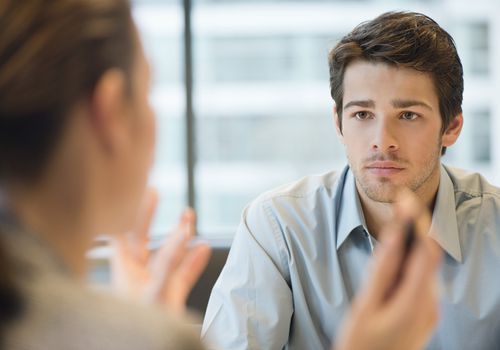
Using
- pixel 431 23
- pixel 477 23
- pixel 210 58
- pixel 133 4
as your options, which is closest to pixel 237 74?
pixel 210 58

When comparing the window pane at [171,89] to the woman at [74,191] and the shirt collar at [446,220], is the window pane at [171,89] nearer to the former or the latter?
the shirt collar at [446,220]

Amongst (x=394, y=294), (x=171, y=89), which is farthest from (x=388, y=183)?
(x=171, y=89)

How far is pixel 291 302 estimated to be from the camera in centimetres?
169

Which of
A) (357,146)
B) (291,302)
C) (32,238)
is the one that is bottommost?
(291,302)

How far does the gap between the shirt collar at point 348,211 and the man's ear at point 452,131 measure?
0.93 ft

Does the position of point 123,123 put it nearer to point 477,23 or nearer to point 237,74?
point 237,74

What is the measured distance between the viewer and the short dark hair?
1751 millimetres

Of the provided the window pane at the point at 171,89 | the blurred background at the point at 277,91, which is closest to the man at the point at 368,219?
the window pane at the point at 171,89

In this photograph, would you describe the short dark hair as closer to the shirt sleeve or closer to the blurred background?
the shirt sleeve

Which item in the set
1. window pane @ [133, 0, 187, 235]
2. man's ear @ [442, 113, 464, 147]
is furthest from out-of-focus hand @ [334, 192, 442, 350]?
window pane @ [133, 0, 187, 235]

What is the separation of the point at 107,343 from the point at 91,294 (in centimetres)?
5

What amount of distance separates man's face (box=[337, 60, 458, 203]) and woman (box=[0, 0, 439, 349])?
102 centimetres

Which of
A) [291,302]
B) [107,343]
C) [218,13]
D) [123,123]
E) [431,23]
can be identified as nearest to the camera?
[107,343]

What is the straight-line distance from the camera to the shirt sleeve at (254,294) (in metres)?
1.60
